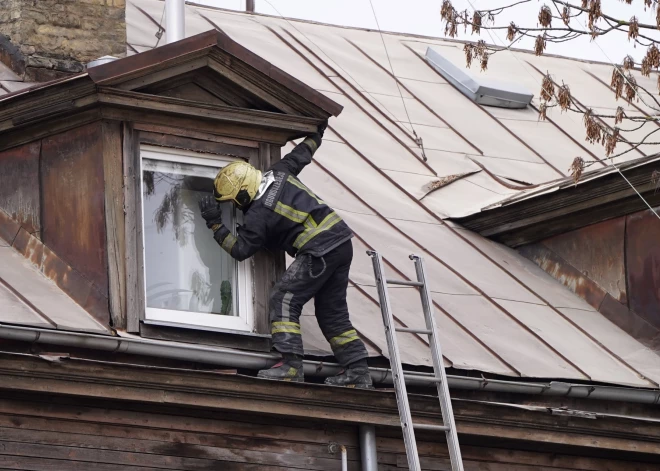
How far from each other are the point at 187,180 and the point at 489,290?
9.17ft

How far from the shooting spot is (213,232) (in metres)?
9.73

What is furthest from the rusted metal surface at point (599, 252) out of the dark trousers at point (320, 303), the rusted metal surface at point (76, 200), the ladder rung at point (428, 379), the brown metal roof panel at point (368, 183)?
the rusted metal surface at point (76, 200)

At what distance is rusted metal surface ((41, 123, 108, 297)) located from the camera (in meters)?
9.42

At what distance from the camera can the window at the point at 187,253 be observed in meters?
9.55

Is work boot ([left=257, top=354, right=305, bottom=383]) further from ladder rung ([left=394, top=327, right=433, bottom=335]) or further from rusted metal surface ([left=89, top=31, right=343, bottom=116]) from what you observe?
rusted metal surface ([left=89, top=31, right=343, bottom=116])

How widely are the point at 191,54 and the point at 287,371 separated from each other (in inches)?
78.6

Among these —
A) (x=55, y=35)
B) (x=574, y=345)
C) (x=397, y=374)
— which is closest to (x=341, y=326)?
(x=397, y=374)

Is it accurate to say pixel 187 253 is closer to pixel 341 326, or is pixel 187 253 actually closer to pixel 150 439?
pixel 341 326

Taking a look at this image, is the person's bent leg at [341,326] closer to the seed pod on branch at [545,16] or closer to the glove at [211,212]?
the glove at [211,212]

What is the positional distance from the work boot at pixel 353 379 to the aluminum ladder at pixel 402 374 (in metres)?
0.18

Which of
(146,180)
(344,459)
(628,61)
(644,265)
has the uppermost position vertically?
(628,61)

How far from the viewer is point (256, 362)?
9469 millimetres

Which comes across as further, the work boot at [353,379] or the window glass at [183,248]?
the work boot at [353,379]

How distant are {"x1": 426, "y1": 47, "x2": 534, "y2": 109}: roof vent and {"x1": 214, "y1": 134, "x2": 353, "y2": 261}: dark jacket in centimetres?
540
